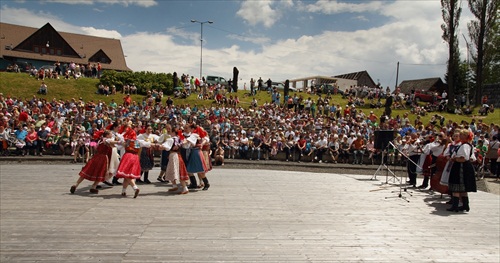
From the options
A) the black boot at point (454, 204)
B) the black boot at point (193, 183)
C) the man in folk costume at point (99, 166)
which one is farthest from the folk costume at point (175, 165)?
the black boot at point (454, 204)

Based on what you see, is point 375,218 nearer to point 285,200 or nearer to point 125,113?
point 285,200

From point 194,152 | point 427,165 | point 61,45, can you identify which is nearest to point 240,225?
point 194,152

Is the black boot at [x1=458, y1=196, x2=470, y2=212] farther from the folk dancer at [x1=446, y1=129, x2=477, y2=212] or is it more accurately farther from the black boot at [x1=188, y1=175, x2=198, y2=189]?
the black boot at [x1=188, y1=175, x2=198, y2=189]

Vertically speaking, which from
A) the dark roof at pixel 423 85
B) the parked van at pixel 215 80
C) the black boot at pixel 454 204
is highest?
the dark roof at pixel 423 85

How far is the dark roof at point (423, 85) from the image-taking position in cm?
5558

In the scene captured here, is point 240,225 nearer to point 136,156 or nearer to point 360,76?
point 136,156

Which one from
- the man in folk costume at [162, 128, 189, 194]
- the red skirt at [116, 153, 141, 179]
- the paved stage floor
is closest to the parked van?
the paved stage floor

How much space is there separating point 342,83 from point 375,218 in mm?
42788

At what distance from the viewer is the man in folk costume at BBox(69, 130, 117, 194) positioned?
866 cm

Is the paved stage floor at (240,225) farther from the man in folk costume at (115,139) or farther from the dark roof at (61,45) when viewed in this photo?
the dark roof at (61,45)

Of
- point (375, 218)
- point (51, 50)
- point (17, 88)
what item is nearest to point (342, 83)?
point (17, 88)

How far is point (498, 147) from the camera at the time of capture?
1498 centimetres

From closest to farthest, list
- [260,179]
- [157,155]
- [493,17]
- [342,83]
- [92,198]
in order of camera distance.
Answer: [92,198] < [260,179] < [157,155] < [493,17] < [342,83]

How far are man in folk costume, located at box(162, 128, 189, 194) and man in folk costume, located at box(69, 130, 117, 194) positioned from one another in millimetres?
1336
